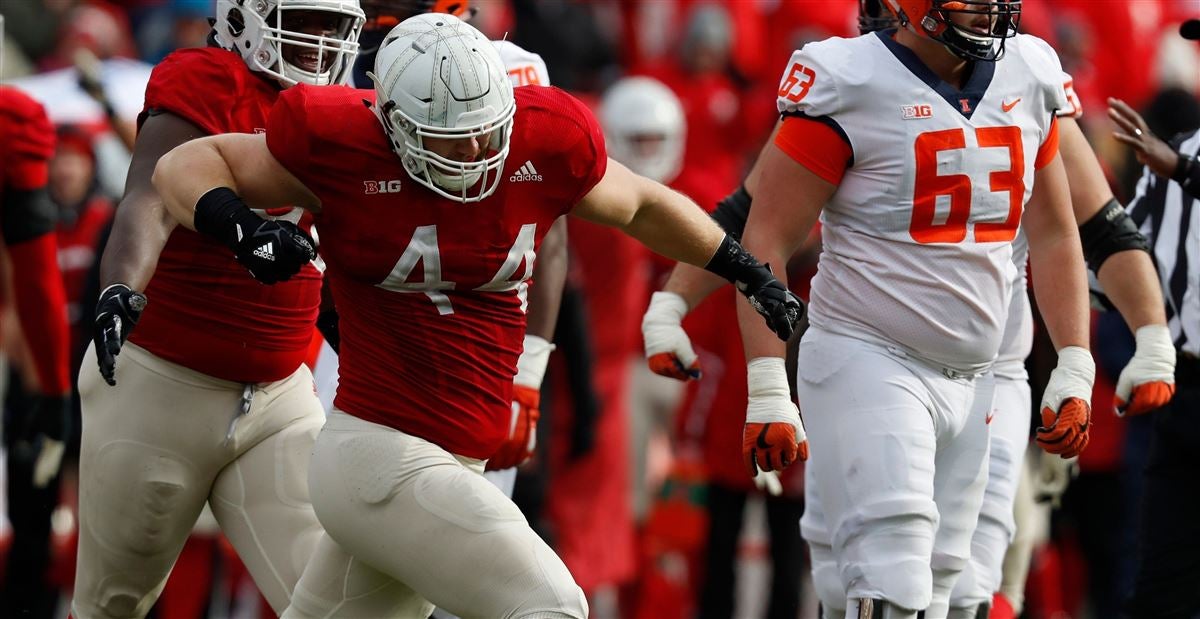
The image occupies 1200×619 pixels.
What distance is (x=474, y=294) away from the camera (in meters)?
4.46

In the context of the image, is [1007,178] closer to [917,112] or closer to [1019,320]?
[917,112]

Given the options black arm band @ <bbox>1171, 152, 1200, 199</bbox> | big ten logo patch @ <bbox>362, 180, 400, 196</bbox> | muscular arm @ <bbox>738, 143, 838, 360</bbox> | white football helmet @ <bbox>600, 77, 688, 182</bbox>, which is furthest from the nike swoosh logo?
white football helmet @ <bbox>600, 77, 688, 182</bbox>

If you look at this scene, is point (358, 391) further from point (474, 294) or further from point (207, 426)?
point (207, 426)

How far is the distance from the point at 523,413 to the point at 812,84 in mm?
1274

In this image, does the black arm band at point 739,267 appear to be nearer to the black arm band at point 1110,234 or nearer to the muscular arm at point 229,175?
the muscular arm at point 229,175

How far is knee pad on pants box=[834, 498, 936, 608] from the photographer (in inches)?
187

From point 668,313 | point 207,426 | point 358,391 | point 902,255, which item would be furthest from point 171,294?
point 902,255

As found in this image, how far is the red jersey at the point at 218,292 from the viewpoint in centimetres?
480

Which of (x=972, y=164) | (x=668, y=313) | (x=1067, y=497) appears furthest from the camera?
(x=1067, y=497)

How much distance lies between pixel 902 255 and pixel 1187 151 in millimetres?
1346

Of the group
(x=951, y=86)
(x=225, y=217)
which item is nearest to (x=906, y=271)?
(x=951, y=86)

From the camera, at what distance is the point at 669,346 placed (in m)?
5.48

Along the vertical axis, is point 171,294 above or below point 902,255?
below

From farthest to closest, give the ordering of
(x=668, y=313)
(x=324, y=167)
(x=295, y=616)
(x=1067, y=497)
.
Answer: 1. (x=1067, y=497)
2. (x=668, y=313)
3. (x=295, y=616)
4. (x=324, y=167)
